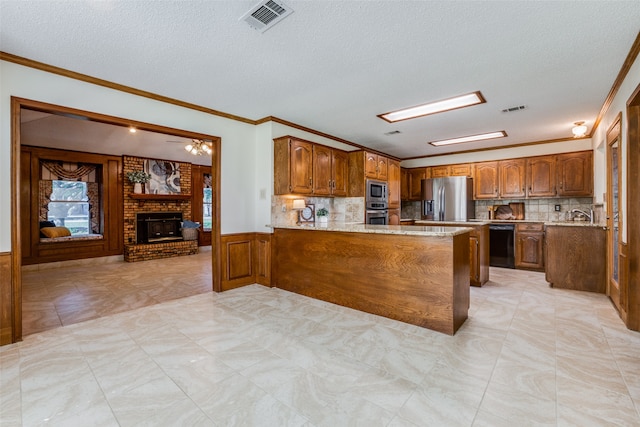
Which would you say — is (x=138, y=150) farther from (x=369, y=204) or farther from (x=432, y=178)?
(x=432, y=178)

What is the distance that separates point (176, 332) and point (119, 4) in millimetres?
2611

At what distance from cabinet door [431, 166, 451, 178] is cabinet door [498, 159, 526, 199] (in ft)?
3.37

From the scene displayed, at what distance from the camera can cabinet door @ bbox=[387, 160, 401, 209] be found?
237 inches

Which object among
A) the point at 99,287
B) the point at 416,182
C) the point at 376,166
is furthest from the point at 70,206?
the point at 416,182

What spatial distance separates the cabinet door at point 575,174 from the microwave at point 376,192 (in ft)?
10.3

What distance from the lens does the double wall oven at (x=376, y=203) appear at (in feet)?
17.7

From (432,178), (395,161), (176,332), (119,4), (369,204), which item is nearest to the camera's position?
(119,4)

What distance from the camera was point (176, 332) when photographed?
111 inches

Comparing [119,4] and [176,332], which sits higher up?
[119,4]

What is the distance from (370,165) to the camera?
5.49 metres

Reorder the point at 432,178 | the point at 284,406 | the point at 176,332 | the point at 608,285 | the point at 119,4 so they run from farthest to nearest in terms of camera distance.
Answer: the point at 432,178 → the point at 608,285 → the point at 176,332 → the point at 119,4 → the point at 284,406

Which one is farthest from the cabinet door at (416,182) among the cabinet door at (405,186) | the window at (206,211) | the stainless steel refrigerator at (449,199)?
the window at (206,211)

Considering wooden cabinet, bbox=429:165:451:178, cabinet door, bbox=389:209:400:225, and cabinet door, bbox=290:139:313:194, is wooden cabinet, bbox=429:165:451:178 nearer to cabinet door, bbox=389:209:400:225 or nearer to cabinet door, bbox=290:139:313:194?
cabinet door, bbox=389:209:400:225

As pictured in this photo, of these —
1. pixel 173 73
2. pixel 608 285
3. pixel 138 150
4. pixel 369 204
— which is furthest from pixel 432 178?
pixel 138 150
